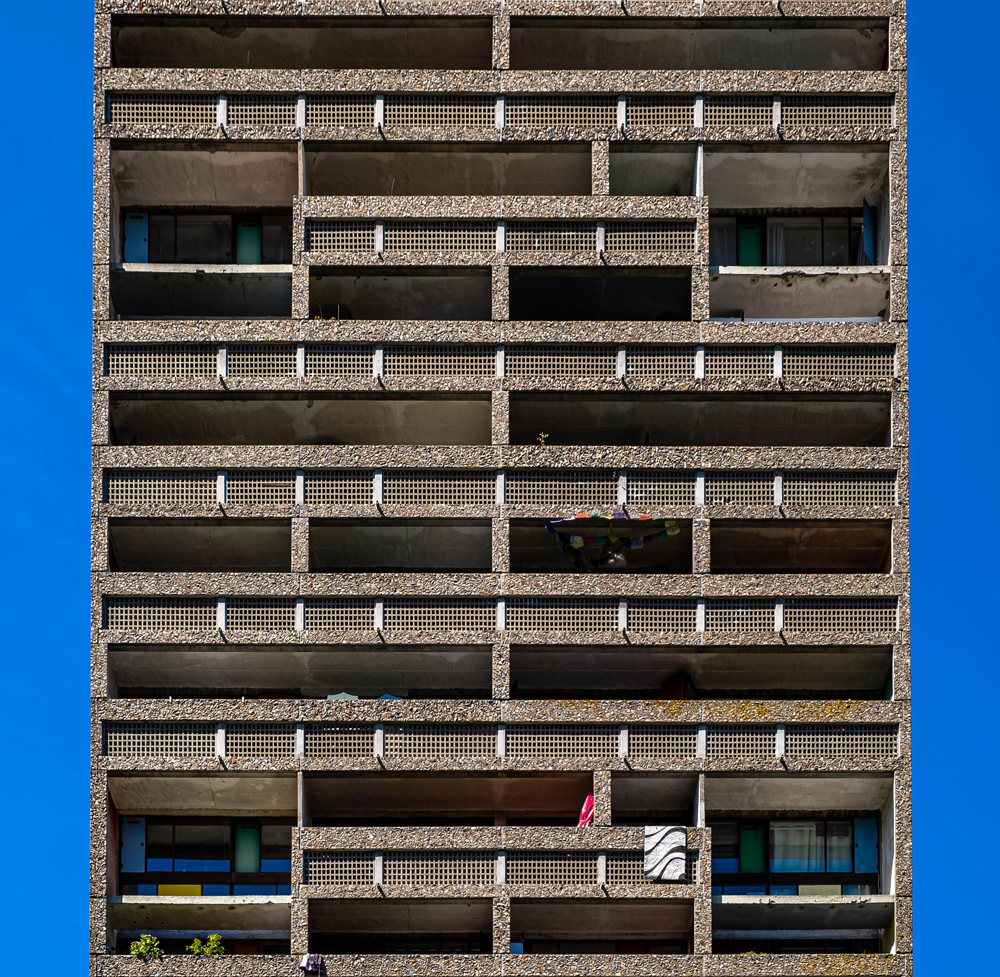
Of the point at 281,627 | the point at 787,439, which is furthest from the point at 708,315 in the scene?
the point at 281,627

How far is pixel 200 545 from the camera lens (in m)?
45.9

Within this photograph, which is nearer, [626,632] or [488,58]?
[626,632]

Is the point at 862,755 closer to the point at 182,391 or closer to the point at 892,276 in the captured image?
the point at 892,276

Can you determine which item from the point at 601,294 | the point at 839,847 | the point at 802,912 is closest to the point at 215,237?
the point at 601,294

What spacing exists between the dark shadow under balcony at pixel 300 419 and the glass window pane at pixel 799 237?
1049 centimetres

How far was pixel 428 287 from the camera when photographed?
1813 inches

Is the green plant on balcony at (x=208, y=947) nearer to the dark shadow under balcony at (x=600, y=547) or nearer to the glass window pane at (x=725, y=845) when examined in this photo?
the dark shadow under balcony at (x=600, y=547)

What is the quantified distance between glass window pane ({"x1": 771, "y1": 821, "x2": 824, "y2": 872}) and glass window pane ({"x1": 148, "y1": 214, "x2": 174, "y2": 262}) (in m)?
24.1

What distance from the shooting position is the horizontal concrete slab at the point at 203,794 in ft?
143

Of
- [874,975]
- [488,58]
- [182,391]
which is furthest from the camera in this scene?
[488,58]

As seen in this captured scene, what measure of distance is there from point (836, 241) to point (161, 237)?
20018 mm

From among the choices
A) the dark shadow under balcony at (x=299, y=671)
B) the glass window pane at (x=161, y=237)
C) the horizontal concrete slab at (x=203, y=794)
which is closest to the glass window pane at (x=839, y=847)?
the dark shadow under balcony at (x=299, y=671)

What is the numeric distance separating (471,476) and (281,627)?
652 centimetres

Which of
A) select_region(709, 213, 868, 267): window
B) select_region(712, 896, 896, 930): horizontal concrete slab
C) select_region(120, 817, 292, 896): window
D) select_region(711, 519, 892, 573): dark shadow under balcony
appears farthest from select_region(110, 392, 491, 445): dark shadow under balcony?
select_region(712, 896, 896, 930): horizontal concrete slab
